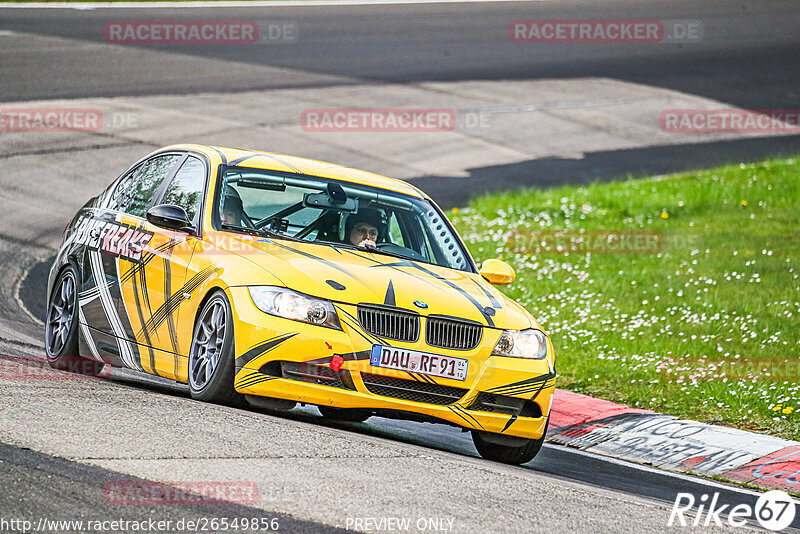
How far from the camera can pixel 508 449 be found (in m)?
8.38

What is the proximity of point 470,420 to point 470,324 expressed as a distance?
0.58m

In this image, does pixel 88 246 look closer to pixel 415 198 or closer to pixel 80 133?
pixel 415 198

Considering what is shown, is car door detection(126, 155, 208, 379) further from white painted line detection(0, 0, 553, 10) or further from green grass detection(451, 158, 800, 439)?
white painted line detection(0, 0, 553, 10)

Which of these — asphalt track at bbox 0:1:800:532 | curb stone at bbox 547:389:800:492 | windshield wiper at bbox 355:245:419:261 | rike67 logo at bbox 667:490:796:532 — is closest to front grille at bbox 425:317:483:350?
asphalt track at bbox 0:1:800:532

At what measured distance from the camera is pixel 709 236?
18125 millimetres

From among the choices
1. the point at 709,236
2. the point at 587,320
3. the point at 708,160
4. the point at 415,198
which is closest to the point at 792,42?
the point at 708,160

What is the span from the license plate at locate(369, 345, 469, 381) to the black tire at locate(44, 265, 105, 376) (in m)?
3.04

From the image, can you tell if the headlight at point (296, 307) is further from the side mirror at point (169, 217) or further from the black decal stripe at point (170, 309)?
the side mirror at point (169, 217)

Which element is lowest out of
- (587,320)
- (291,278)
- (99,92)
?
(587,320)

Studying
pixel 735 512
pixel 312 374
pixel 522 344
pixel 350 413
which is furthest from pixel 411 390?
pixel 735 512

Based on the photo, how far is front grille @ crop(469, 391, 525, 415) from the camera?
25.8ft

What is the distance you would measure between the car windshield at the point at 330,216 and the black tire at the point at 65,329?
5.57 feet

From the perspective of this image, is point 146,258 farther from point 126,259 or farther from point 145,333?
point 145,333

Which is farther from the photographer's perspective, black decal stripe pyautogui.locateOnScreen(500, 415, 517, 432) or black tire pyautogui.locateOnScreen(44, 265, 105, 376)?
black tire pyautogui.locateOnScreen(44, 265, 105, 376)
